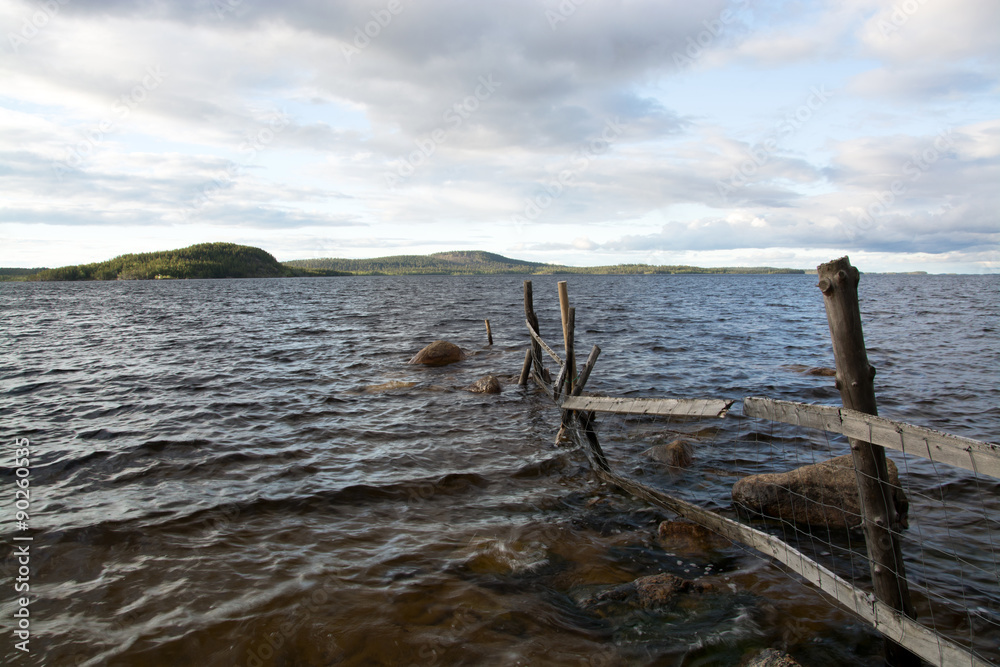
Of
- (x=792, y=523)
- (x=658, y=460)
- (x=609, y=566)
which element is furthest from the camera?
(x=658, y=460)

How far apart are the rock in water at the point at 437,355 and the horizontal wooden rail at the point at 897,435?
48.7 feet

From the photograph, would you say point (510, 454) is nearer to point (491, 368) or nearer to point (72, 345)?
point (491, 368)

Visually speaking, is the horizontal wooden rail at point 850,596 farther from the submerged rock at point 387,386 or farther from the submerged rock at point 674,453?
the submerged rock at point 387,386

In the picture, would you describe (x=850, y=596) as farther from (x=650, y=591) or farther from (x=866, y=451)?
(x=650, y=591)

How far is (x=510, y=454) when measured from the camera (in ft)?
32.1

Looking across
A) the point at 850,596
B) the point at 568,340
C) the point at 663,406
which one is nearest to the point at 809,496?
the point at 663,406

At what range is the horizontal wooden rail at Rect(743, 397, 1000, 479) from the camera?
315cm

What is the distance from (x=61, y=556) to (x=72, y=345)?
24.2 m

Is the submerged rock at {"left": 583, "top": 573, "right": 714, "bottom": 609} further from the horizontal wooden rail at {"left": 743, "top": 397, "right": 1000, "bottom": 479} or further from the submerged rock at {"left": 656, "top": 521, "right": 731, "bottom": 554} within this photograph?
the horizontal wooden rail at {"left": 743, "top": 397, "right": 1000, "bottom": 479}

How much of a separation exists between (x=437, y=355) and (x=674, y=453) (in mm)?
11301

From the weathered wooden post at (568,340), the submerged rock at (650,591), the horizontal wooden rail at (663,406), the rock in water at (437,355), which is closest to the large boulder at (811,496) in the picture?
the horizontal wooden rail at (663,406)

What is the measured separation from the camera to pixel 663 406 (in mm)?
6051

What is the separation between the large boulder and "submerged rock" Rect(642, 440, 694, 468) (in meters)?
1.74

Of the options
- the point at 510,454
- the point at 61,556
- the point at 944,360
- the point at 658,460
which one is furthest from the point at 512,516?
the point at 944,360
